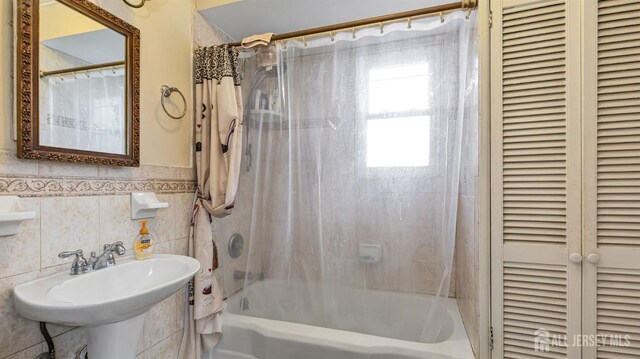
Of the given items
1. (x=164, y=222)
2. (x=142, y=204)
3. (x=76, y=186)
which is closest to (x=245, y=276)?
(x=164, y=222)

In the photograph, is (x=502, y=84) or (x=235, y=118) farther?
(x=235, y=118)

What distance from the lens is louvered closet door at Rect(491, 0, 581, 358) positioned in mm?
1041

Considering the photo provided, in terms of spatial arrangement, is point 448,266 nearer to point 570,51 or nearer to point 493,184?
point 493,184

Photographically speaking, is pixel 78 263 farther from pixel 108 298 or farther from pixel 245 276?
pixel 245 276

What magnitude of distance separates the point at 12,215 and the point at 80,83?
22.4 inches

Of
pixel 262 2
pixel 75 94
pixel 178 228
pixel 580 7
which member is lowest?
pixel 178 228

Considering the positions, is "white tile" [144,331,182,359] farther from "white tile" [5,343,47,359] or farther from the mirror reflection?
the mirror reflection

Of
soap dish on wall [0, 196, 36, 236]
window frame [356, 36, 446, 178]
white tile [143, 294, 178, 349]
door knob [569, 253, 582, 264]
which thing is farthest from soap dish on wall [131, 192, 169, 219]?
door knob [569, 253, 582, 264]

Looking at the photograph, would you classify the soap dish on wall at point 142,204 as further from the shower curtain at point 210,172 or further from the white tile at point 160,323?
the white tile at point 160,323

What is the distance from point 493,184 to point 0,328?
179 centimetres

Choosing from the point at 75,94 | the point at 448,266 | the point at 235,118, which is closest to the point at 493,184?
the point at 448,266

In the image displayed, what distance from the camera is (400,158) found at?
1474 millimetres

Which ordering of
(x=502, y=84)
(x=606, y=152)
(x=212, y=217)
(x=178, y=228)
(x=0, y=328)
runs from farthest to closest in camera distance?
(x=212, y=217)
(x=178, y=228)
(x=502, y=84)
(x=606, y=152)
(x=0, y=328)

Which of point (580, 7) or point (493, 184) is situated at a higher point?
point (580, 7)
